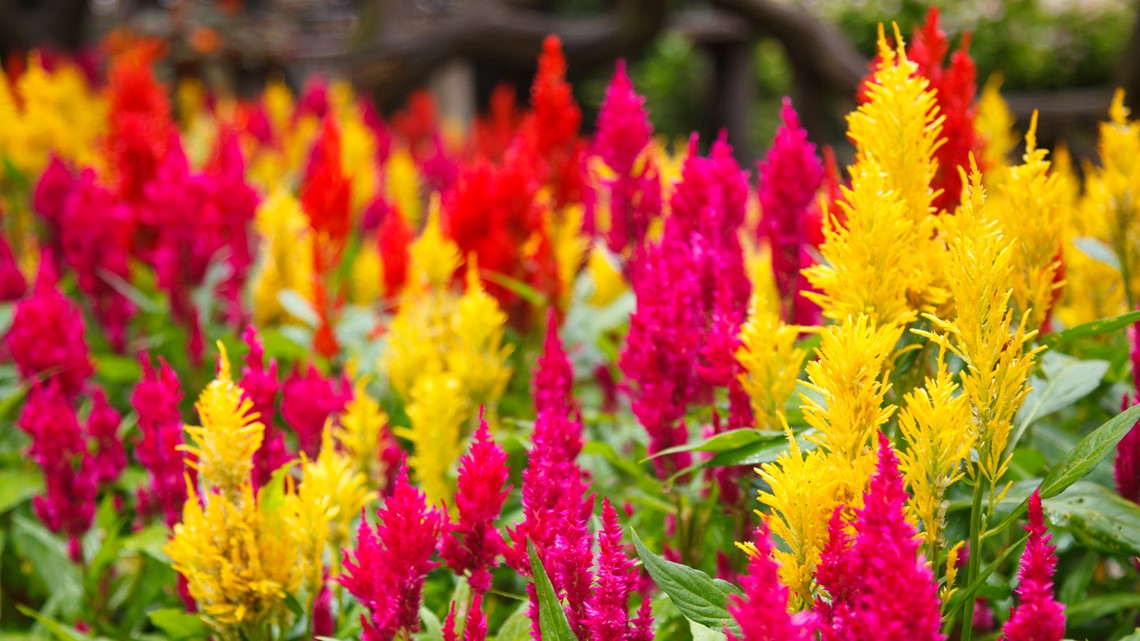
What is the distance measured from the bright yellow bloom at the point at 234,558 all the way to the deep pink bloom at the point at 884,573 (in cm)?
78

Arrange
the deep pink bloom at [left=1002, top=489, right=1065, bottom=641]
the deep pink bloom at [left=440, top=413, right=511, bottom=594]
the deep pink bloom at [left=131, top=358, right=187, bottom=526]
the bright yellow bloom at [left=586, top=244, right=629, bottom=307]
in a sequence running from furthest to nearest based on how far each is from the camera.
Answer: the bright yellow bloom at [left=586, top=244, right=629, bottom=307] → the deep pink bloom at [left=131, top=358, right=187, bottom=526] → the deep pink bloom at [left=440, top=413, right=511, bottom=594] → the deep pink bloom at [left=1002, top=489, right=1065, bottom=641]

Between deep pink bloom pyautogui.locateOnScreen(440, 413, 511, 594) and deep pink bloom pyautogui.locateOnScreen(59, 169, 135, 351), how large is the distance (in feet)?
5.74

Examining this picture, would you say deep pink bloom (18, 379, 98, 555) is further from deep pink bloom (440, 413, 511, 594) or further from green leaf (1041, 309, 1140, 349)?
green leaf (1041, 309, 1140, 349)

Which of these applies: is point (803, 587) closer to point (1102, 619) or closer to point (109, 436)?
point (1102, 619)

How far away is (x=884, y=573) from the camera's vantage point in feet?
3.12

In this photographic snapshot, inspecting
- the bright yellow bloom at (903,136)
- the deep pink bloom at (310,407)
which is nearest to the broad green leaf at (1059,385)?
the bright yellow bloom at (903,136)

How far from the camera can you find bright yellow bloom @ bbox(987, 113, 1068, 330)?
150 cm

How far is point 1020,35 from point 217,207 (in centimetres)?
1016

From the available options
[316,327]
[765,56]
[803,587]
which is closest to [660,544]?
[803,587]

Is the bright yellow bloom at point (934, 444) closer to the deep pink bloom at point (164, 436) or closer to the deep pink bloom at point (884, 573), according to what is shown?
the deep pink bloom at point (884, 573)

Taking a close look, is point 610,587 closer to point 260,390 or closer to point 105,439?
point 260,390

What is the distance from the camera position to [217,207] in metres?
2.84

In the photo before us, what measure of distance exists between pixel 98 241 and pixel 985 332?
2.32m

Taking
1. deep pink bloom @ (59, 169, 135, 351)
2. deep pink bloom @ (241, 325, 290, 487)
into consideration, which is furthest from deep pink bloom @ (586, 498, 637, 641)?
deep pink bloom @ (59, 169, 135, 351)
